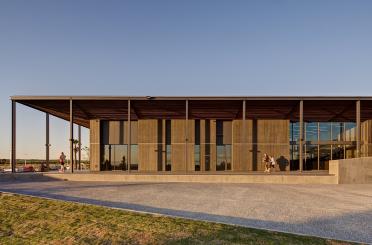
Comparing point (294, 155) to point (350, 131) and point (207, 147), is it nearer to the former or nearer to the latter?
point (350, 131)

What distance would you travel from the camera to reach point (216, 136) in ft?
84.2

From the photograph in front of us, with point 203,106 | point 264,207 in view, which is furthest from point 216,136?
point 264,207

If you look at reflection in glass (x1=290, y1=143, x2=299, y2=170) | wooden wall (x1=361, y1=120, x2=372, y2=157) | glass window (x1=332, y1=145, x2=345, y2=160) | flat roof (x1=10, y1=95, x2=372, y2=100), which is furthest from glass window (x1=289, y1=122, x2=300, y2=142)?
flat roof (x1=10, y1=95, x2=372, y2=100)

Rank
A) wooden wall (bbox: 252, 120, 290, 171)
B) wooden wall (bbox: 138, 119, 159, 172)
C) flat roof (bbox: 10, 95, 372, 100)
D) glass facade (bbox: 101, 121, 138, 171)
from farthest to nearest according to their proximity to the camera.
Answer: glass facade (bbox: 101, 121, 138, 171)
wooden wall (bbox: 138, 119, 159, 172)
wooden wall (bbox: 252, 120, 290, 171)
flat roof (bbox: 10, 95, 372, 100)

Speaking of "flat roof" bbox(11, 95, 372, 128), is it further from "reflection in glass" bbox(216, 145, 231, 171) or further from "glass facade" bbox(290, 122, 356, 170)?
"reflection in glass" bbox(216, 145, 231, 171)

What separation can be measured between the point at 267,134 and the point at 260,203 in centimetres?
1399

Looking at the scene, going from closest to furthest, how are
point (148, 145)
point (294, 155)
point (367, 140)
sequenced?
point (148, 145) → point (367, 140) → point (294, 155)

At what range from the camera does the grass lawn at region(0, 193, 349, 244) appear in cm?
716

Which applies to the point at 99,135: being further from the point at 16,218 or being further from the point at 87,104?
the point at 16,218

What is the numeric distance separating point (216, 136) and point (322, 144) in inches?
316

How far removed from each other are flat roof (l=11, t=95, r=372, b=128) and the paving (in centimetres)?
690

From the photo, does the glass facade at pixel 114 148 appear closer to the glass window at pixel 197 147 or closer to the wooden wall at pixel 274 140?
the glass window at pixel 197 147

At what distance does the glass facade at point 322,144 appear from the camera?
26406mm

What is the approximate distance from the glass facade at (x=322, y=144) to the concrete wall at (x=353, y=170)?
23.6ft
